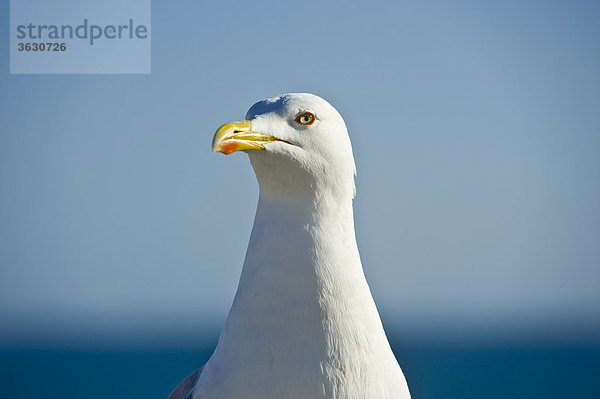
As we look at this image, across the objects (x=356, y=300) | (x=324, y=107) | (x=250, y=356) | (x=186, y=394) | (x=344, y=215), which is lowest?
(x=186, y=394)

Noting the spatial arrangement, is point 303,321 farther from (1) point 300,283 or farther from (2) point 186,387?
(2) point 186,387

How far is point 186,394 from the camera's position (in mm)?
4109

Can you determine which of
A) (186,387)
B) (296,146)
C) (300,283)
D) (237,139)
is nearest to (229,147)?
(237,139)

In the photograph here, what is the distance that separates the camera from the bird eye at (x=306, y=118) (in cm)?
370

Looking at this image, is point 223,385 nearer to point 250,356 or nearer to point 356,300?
point 250,356

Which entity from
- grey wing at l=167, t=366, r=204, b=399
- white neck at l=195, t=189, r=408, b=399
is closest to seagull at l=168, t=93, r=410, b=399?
white neck at l=195, t=189, r=408, b=399

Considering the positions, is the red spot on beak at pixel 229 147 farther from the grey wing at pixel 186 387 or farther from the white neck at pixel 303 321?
the grey wing at pixel 186 387

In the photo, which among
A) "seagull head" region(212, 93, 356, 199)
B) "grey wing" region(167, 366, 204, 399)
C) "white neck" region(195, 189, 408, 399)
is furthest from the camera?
"grey wing" region(167, 366, 204, 399)

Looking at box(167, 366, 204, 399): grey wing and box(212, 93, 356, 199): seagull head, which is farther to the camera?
box(167, 366, 204, 399): grey wing

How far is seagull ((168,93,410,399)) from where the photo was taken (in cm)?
344

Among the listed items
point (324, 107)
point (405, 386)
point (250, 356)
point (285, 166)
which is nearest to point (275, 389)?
point (250, 356)

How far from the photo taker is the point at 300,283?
3514 millimetres

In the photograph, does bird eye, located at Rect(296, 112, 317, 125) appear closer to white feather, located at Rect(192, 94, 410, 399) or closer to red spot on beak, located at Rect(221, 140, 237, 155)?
white feather, located at Rect(192, 94, 410, 399)

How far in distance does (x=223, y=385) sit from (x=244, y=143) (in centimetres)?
112
